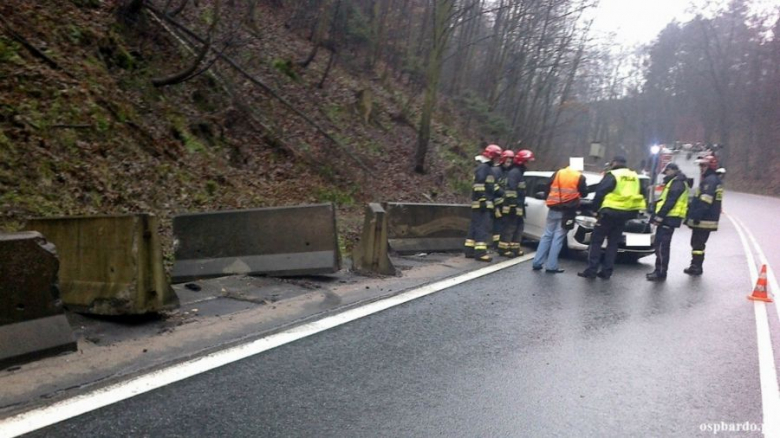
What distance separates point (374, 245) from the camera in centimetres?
A: 849

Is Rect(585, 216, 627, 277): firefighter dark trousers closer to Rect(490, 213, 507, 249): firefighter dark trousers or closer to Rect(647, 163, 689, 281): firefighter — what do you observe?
Rect(647, 163, 689, 281): firefighter

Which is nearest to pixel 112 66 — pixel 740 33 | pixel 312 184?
pixel 312 184

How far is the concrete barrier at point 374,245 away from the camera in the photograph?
842 centimetres

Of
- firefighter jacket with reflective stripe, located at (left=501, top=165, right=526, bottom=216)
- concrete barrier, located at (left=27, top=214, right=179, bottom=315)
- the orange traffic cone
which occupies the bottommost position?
the orange traffic cone

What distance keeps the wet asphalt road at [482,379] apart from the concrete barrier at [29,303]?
979 millimetres

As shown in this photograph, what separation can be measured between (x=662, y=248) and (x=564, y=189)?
1914 millimetres

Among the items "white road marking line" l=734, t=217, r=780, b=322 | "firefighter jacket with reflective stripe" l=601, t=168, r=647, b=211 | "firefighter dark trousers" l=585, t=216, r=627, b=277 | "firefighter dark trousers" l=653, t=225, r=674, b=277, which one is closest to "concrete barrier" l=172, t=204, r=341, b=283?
"firefighter dark trousers" l=585, t=216, r=627, b=277

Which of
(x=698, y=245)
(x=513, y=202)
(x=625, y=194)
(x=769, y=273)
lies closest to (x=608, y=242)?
(x=625, y=194)

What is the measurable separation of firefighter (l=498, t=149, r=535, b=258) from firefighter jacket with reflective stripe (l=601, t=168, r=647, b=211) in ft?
5.57

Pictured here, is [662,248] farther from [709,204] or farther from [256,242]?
[256,242]

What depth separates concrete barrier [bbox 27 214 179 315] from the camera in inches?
204

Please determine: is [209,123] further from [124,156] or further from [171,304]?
[171,304]

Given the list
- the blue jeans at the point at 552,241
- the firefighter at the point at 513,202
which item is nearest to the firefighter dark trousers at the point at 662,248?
the blue jeans at the point at 552,241

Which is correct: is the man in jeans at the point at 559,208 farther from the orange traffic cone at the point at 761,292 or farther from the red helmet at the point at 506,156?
the orange traffic cone at the point at 761,292
